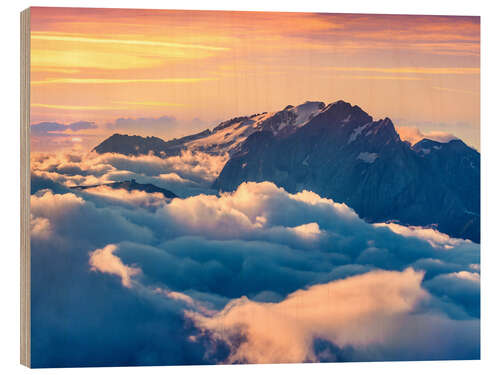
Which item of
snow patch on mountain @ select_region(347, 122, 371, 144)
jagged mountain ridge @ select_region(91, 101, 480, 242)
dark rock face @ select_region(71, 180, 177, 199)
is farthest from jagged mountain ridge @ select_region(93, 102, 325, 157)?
snow patch on mountain @ select_region(347, 122, 371, 144)

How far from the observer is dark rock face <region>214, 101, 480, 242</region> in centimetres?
813

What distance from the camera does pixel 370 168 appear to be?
825 centimetres

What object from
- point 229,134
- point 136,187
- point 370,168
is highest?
point 229,134

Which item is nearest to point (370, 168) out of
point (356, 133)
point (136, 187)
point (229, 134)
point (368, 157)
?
point (368, 157)

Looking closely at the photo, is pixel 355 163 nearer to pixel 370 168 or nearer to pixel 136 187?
pixel 370 168

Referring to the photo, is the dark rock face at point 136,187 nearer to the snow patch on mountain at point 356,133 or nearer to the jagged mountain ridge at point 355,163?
the jagged mountain ridge at point 355,163

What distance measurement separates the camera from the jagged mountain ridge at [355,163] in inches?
319

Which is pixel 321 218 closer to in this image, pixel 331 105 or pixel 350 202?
pixel 350 202

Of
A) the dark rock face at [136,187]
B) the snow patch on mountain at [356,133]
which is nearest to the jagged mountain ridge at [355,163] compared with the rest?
the snow patch on mountain at [356,133]

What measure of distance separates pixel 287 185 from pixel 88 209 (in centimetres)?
190

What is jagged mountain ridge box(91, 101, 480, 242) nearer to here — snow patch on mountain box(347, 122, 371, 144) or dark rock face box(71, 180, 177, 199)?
snow patch on mountain box(347, 122, 371, 144)

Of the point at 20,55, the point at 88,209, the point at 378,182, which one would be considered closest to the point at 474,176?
the point at 378,182

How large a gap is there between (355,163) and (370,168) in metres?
0.16

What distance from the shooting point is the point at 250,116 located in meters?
8.05
